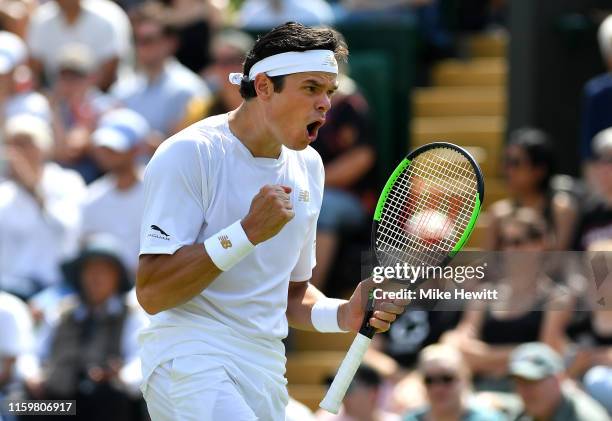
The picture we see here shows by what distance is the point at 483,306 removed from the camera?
7.58 meters

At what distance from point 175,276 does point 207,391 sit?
0.37 meters

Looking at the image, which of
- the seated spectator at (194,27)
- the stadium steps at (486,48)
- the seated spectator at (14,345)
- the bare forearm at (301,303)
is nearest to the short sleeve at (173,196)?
the bare forearm at (301,303)

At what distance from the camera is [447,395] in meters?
6.93

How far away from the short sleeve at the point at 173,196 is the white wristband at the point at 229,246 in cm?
12

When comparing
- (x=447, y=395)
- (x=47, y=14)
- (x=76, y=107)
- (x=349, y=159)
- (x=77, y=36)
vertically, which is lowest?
(x=447, y=395)

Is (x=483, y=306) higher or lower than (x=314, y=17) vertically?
lower

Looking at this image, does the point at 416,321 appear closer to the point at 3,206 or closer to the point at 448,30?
the point at 3,206

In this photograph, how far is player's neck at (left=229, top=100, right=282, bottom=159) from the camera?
4.61 meters

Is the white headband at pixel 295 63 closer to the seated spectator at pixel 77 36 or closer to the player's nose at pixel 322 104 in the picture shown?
the player's nose at pixel 322 104

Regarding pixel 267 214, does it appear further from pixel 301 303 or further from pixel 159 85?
pixel 159 85

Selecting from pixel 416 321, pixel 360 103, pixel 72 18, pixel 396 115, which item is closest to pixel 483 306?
pixel 416 321

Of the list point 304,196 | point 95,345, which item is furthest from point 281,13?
point 304,196

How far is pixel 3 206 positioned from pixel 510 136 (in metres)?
3.37

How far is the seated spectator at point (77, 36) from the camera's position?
36.0ft
